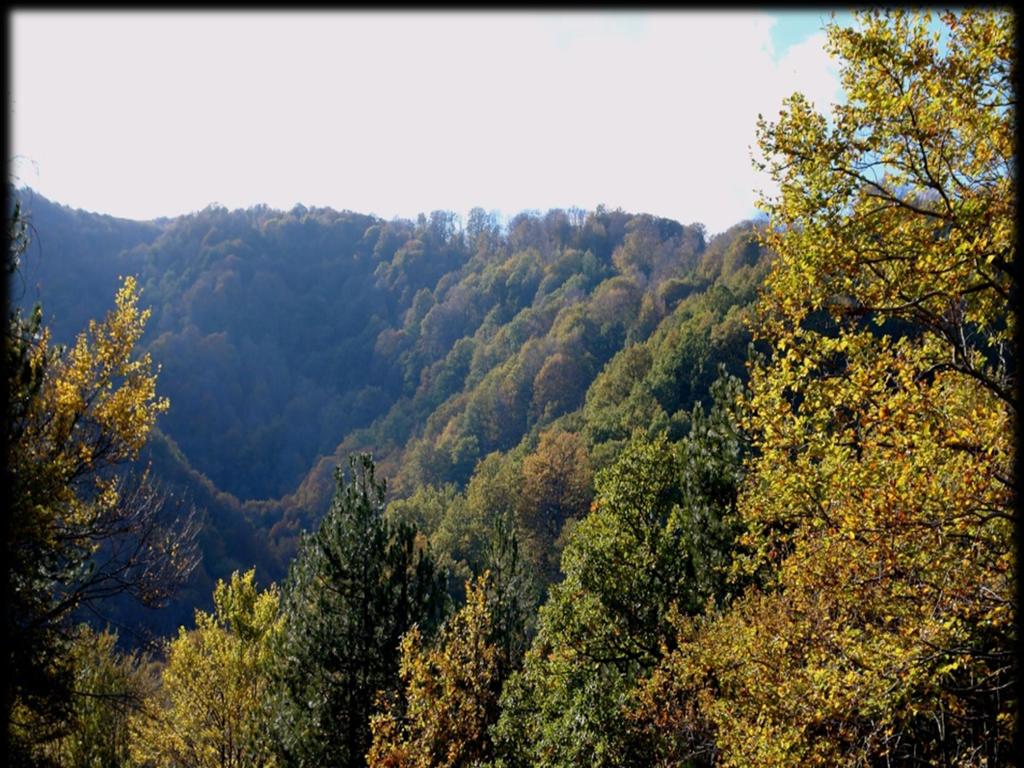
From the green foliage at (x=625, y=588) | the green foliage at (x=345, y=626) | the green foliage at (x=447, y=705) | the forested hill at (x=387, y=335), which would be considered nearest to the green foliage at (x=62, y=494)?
the green foliage at (x=447, y=705)

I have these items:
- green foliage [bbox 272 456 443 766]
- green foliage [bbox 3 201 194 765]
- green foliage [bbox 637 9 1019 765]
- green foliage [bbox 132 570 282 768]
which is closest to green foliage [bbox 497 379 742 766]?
green foliage [bbox 272 456 443 766]

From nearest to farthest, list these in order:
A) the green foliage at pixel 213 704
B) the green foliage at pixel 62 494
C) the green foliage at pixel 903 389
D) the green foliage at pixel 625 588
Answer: the green foliage at pixel 903 389 → the green foliage at pixel 62 494 → the green foliage at pixel 625 588 → the green foliage at pixel 213 704

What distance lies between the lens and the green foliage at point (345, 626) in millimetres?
15789

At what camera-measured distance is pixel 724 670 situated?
9938 millimetres

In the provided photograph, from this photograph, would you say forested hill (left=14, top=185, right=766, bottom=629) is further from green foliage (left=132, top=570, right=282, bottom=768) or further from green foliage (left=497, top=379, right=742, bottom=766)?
green foliage (left=497, top=379, right=742, bottom=766)

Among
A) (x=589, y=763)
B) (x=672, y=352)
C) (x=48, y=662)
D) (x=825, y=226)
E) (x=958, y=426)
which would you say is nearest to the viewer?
(x=958, y=426)

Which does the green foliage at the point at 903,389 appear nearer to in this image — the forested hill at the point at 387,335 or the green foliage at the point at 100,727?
the green foliage at the point at 100,727

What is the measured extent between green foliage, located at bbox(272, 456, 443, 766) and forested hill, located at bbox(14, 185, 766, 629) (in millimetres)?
38861

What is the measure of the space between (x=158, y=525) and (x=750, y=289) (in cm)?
6093

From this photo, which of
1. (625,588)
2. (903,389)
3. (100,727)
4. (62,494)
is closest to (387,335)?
(100,727)

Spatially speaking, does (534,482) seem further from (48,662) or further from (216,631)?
(48,662)

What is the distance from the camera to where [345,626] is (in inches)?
641

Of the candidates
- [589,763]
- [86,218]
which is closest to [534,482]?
[589,763]

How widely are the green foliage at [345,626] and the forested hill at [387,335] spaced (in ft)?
127
